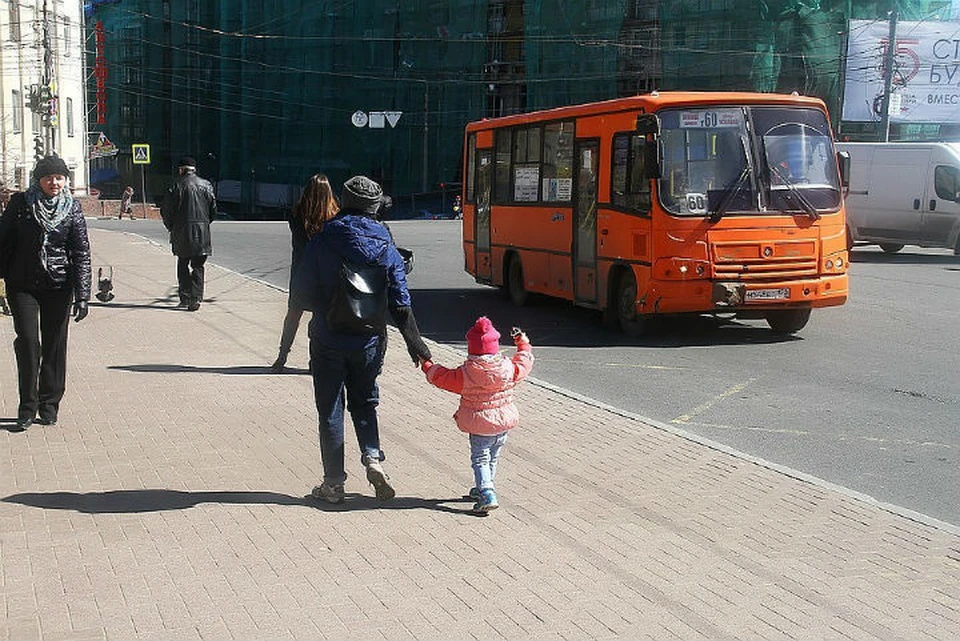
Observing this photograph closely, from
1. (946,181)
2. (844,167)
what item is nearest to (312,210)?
(844,167)

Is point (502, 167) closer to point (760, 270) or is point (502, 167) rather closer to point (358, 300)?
point (760, 270)

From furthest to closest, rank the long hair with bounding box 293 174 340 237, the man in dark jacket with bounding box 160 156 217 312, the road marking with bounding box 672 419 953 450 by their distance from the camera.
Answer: the man in dark jacket with bounding box 160 156 217 312 < the long hair with bounding box 293 174 340 237 < the road marking with bounding box 672 419 953 450

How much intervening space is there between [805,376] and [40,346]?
683cm

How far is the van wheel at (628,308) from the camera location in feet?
45.8

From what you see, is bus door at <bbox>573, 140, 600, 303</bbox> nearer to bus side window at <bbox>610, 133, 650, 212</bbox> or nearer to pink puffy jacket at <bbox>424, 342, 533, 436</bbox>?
bus side window at <bbox>610, 133, 650, 212</bbox>

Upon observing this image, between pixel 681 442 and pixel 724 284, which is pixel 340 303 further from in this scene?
pixel 724 284

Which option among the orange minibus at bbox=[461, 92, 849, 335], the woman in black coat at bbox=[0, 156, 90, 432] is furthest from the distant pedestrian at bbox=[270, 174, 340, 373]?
the orange minibus at bbox=[461, 92, 849, 335]

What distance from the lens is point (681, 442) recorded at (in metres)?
8.24

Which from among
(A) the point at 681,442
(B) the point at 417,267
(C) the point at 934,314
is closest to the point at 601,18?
(B) the point at 417,267

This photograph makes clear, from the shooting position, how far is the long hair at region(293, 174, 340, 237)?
928 cm

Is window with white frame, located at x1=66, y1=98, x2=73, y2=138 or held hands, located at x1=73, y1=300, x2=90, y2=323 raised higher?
window with white frame, located at x1=66, y1=98, x2=73, y2=138

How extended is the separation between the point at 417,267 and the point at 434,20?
3581 cm

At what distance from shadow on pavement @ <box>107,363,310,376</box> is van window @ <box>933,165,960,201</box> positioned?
757 inches

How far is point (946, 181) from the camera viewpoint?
85.8ft
